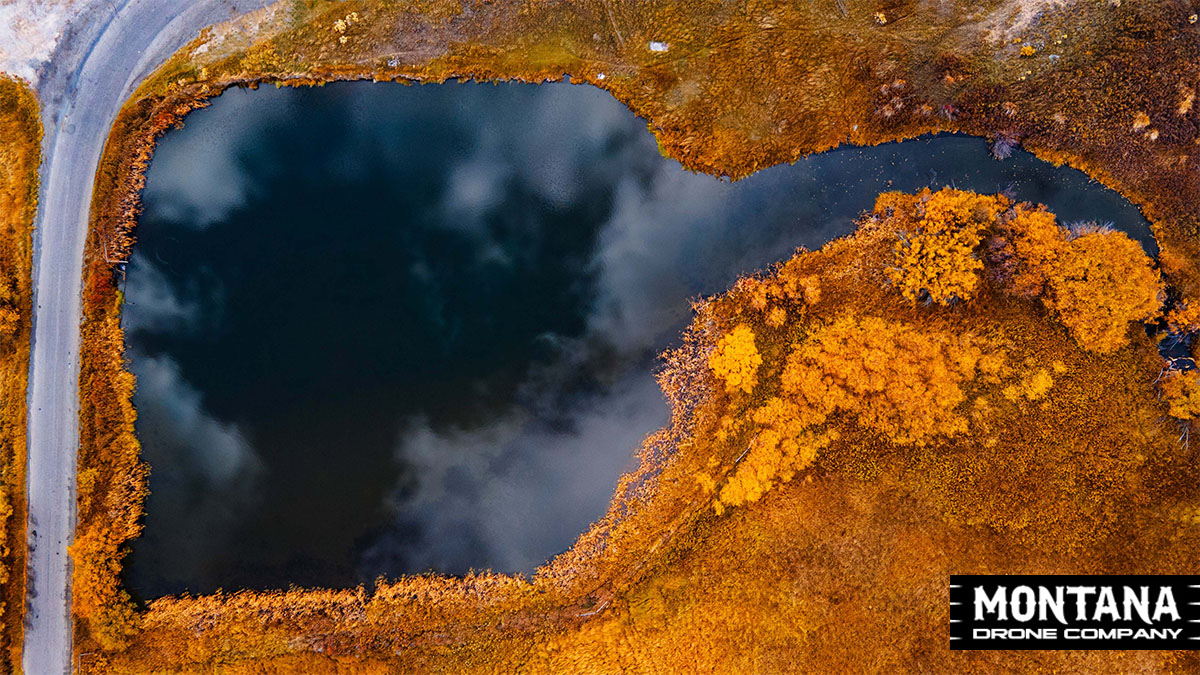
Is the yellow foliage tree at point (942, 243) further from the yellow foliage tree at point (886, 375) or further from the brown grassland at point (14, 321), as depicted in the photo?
the brown grassland at point (14, 321)

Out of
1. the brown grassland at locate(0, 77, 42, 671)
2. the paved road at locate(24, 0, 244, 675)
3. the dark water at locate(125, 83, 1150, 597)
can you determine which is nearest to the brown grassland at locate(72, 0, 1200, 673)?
the paved road at locate(24, 0, 244, 675)

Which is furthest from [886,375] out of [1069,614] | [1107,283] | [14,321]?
[14,321]

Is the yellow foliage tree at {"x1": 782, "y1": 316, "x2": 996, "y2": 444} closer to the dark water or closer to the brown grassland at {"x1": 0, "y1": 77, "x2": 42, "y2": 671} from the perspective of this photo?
the dark water

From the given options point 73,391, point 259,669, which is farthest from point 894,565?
point 73,391

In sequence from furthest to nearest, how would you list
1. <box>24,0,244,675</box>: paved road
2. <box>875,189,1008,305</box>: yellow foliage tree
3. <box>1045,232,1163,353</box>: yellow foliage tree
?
1. <box>24,0,244,675</box>: paved road
2. <box>875,189,1008,305</box>: yellow foliage tree
3. <box>1045,232,1163,353</box>: yellow foliage tree

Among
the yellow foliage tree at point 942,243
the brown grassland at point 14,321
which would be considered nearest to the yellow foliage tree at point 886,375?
the yellow foliage tree at point 942,243

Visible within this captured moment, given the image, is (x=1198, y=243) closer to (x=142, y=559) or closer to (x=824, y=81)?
(x=824, y=81)
